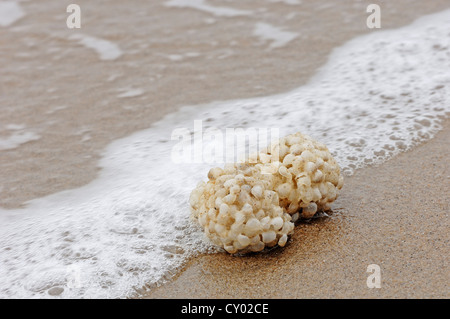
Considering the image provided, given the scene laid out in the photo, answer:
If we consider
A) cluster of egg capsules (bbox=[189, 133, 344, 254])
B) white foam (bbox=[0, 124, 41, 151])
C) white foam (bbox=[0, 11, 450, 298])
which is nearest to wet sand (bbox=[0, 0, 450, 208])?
white foam (bbox=[0, 124, 41, 151])

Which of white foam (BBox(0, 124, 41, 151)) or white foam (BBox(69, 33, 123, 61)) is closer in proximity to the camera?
white foam (BBox(0, 124, 41, 151))

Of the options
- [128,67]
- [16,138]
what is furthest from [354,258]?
[128,67]

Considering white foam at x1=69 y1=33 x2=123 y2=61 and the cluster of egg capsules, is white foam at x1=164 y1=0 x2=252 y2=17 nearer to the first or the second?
white foam at x1=69 y1=33 x2=123 y2=61

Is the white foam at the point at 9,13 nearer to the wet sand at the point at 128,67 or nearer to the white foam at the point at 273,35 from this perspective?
the wet sand at the point at 128,67

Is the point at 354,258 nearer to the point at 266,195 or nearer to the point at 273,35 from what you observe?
the point at 266,195

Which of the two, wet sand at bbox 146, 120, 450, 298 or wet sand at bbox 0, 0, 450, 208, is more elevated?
wet sand at bbox 0, 0, 450, 208

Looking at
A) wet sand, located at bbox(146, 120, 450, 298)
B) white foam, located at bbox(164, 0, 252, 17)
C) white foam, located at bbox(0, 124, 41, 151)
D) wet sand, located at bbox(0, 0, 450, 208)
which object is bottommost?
wet sand, located at bbox(146, 120, 450, 298)
